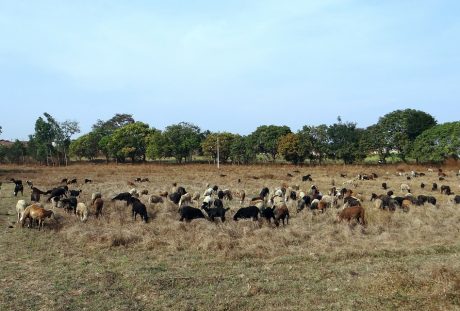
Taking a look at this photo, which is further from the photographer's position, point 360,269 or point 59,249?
point 59,249

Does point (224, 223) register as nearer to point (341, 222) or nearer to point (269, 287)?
point (341, 222)

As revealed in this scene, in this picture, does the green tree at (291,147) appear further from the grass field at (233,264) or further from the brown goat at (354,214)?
the brown goat at (354,214)

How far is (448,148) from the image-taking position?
163 ft

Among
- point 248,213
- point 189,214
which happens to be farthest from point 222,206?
point 189,214

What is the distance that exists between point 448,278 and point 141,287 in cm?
696

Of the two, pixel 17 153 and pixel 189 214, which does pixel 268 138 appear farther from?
pixel 189 214

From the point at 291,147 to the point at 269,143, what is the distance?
5270 millimetres

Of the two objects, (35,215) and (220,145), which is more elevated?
(220,145)

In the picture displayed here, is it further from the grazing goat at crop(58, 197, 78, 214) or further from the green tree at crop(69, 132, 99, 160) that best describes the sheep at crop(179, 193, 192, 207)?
the green tree at crop(69, 132, 99, 160)

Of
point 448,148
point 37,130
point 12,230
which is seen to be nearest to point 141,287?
point 12,230

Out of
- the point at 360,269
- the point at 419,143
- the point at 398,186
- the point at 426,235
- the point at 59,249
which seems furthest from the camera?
the point at 419,143

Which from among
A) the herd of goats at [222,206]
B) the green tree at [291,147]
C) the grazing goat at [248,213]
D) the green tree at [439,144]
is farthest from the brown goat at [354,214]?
the green tree at [291,147]

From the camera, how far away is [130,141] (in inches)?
2677

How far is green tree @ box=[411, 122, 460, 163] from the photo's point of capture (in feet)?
163
